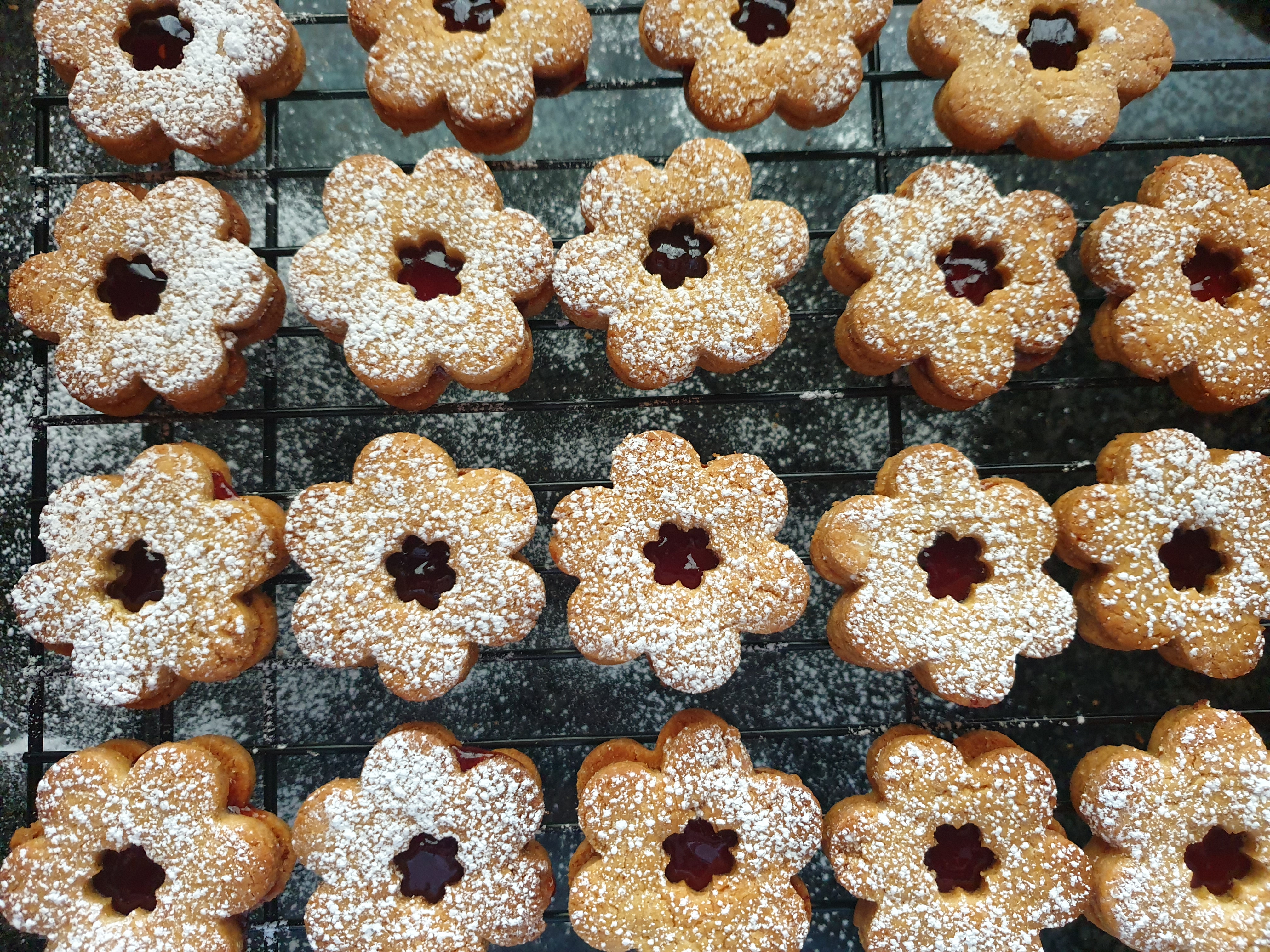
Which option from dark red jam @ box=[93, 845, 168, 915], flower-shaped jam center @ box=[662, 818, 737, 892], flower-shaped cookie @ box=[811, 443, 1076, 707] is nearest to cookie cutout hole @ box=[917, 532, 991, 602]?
flower-shaped cookie @ box=[811, 443, 1076, 707]

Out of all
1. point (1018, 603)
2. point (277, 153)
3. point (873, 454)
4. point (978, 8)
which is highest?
point (978, 8)

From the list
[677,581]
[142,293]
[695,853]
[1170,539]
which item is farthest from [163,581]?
[1170,539]

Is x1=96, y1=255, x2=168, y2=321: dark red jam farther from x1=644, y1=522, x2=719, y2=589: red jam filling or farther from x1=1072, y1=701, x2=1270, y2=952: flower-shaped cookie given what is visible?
x1=1072, y1=701, x2=1270, y2=952: flower-shaped cookie

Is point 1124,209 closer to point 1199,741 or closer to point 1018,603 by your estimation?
point 1018,603

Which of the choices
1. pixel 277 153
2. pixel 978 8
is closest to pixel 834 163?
pixel 978 8

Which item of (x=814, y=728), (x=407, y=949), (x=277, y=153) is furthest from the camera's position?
(x=277, y=153)

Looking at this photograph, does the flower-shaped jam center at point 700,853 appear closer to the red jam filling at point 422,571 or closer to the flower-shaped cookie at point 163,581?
the red jam filling at point 422,571

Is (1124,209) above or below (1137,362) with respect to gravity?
above
